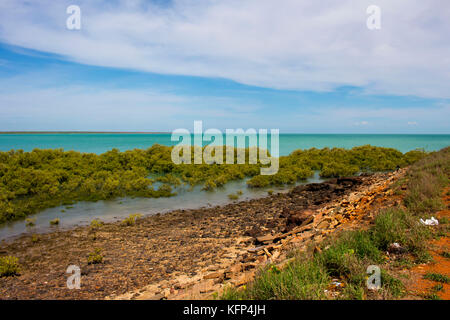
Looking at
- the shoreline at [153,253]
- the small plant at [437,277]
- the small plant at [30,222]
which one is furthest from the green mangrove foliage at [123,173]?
the small plant at [437,277]

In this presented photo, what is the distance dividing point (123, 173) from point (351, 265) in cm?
2329

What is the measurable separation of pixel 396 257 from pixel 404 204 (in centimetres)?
385

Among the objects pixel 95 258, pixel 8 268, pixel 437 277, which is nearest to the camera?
pixel 437 277

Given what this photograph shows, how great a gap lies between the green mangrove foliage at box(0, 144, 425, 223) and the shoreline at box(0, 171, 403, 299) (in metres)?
5.63

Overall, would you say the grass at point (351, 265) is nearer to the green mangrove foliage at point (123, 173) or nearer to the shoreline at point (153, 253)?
the shoreline at point (153, 253)

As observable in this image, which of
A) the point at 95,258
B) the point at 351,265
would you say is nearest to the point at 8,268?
the point at 95,258

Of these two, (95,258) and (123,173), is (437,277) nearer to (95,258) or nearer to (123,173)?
(95,258)

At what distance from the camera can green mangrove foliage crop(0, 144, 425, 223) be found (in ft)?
56.7

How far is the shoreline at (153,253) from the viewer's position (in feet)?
21.6

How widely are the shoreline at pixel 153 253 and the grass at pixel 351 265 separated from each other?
4.72ft

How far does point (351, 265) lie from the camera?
4332 millimetres

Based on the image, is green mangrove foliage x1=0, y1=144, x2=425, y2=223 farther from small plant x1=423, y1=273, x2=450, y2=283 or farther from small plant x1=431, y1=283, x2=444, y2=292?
small plant x1=431, y1=283, x2=444, y2=292

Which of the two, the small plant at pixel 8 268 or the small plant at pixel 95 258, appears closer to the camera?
the small plant at pixel 8 268
